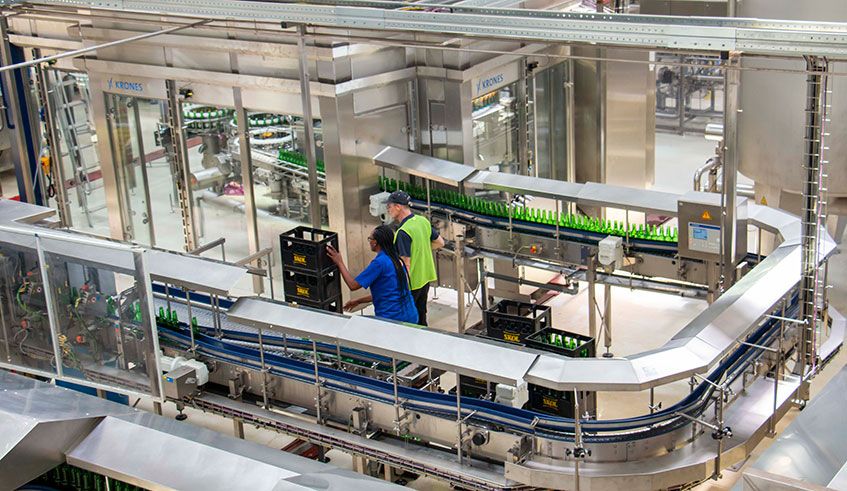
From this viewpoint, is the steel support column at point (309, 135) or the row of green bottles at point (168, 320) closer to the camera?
the row of green bottles at point (168, 320)

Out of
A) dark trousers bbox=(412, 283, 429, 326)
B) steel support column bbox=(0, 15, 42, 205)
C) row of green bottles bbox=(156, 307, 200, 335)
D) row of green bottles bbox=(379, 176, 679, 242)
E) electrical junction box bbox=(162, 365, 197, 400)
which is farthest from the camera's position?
steel support column bbox=(0, 15, 42, 205)

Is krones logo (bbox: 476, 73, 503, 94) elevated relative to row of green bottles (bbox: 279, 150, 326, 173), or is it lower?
elevated

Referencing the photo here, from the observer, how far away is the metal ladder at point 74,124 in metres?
9.02

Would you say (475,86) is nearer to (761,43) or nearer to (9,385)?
(761,43)

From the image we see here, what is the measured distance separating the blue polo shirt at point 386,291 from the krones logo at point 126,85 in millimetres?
3565

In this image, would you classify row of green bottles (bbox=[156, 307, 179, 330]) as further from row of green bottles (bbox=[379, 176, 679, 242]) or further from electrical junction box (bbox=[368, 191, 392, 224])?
row of green bottles (bbox=[379, 176, 679, 242])

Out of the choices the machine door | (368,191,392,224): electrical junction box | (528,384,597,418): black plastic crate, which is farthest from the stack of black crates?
the machine door

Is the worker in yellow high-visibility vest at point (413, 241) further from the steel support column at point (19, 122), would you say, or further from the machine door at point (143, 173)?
the steel support column at point (19, 122)

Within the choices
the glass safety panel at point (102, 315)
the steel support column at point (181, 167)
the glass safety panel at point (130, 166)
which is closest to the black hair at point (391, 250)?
the glass safety panel at point (102, 315)

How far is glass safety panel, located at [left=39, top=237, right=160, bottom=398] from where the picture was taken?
4.52 m

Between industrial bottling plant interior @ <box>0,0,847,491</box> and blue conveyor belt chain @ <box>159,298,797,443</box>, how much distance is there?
0.5 inches

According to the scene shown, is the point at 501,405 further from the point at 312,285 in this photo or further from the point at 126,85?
the point at 126,85

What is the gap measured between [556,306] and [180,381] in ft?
12.2

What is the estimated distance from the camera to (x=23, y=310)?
4980mm
